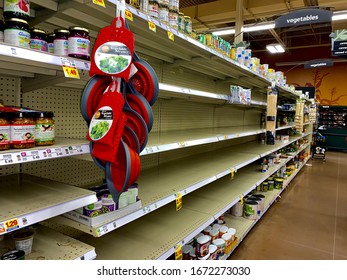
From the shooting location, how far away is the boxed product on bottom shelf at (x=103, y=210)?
49.9 inches

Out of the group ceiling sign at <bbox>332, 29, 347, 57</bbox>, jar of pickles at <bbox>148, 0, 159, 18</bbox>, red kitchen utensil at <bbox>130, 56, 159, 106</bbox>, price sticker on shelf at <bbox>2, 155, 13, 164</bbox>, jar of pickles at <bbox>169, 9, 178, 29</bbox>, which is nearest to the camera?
price sticker on shelf at <bbox>2, 155, 13, 164</bbox>

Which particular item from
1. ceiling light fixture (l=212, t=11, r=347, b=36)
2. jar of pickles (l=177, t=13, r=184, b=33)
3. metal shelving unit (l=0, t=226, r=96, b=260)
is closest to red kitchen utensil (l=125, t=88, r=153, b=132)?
metal shelving unit (l=0, t=226, r=96, b=260)

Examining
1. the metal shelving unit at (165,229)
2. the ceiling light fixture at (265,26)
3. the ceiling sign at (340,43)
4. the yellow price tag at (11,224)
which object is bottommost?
the metal shelving unit at (165,229)

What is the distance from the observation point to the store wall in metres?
11.5

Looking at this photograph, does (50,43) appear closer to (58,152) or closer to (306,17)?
(58,152)

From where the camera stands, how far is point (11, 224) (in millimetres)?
948

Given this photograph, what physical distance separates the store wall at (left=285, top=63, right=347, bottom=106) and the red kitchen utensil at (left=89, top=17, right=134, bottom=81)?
12.8 meters

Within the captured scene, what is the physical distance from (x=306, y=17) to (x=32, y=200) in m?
4.17

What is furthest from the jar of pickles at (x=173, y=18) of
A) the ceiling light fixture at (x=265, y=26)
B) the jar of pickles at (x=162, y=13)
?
the ceiling light fixture at (x=265, y=26)

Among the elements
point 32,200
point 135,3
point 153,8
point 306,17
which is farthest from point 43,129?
point 306,17

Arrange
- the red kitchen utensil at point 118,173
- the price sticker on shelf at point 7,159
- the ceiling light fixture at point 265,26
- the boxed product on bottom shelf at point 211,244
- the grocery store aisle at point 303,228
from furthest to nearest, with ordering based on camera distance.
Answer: the ceiling light fixture at point 265,26
the grocery store aisle at point 303,228
the boxed product on bottom shelf at point 211,244
the red kitchen utensil at point 118,173
the price sticker on shelf at point 7,159

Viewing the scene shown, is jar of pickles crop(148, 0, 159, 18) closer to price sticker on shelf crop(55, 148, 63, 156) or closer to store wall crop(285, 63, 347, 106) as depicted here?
price sticker on shelf crop(55, 148, 63, 156)

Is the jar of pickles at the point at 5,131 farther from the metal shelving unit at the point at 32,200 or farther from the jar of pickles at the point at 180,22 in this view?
the jar of pickles at the point at 180,22

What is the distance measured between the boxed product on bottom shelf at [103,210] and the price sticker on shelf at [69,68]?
607 millimetres
